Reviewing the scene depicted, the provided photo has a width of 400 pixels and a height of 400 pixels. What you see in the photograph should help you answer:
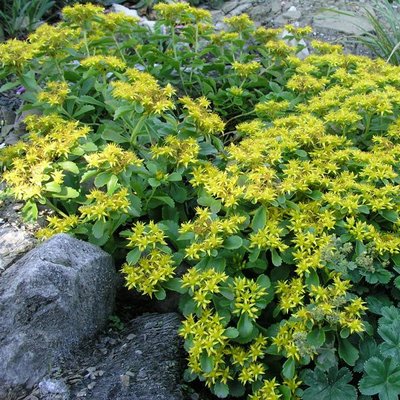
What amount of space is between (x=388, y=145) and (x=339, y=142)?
22 centimetres

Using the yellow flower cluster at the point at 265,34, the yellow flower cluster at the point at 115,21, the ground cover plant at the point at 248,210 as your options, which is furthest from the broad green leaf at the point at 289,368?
the yellow flower cluster at the point at 265,34

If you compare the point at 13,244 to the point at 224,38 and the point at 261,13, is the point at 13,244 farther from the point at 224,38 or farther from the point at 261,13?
the point at 261,13

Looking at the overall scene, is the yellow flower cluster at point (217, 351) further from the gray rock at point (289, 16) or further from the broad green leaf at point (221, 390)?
the gray rock at point (289, 16)

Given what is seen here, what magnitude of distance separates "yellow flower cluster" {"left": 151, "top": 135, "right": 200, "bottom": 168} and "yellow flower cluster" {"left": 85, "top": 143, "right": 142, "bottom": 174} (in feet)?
0.62

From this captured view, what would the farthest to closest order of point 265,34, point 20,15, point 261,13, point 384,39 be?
point 261,13
point 20,15
point 384,39
point 265,34

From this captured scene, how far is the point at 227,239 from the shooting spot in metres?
2.21

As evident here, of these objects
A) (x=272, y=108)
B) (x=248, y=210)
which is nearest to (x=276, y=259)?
(x=248, y=210)

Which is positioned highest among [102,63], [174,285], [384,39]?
[102,63]

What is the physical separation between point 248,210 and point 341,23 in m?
3.16

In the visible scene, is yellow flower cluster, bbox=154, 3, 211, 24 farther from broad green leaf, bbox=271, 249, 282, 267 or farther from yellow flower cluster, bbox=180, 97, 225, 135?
broad green leaf, bbox=271, 249, 282, 267

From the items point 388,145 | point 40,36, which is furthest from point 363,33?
point 40,36

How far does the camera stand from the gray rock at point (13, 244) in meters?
2.50

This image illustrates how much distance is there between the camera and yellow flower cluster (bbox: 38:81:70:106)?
9.25 feet

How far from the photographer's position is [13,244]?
8.41ft
